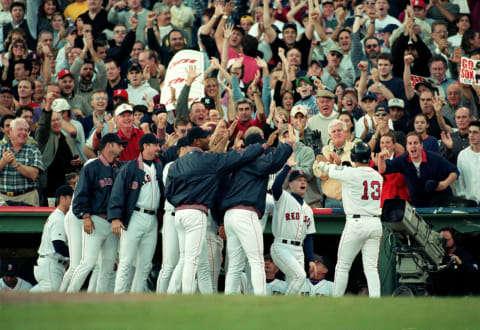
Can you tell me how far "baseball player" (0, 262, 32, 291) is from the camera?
12.8 m

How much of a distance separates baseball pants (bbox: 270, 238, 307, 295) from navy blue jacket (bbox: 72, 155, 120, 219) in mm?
2140

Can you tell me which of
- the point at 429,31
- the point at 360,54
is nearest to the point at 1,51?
the point at 360,54

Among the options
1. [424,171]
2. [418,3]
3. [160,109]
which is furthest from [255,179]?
[418,3]

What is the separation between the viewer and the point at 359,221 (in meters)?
10.7

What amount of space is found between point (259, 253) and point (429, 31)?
7.69m

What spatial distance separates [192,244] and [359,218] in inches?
78.6

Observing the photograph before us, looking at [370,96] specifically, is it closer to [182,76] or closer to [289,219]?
[182,76]

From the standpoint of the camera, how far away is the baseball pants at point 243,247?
33.1ft

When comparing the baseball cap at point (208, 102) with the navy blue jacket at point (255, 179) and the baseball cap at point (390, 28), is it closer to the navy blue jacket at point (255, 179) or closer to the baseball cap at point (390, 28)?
the navy blue jacket at point (255, 179)

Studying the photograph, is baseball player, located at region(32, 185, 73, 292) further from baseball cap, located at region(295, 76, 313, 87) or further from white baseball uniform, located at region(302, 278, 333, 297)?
baseball cap, located at region(295, 76, 313, 87)

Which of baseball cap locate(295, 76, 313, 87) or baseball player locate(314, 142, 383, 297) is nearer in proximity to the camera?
baseball player locate(314, 142, 383, 297)

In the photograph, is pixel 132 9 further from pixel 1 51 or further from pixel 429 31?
pixel 429 31

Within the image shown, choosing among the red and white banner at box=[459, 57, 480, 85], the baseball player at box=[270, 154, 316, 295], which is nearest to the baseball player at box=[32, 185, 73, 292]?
the baseball player at box=[270, 154, 316, 295]

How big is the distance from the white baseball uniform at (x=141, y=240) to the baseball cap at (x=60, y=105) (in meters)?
3.40
